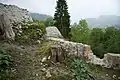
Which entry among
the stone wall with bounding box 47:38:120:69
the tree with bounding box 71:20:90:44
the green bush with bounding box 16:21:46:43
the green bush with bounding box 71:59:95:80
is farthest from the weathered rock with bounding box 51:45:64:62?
the tree with bounding box 71:20:90:44

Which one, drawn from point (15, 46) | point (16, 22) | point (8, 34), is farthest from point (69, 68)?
point (16, 22)

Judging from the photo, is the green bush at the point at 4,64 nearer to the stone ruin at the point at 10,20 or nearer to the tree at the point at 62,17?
the stone ruin at the point at 10,20

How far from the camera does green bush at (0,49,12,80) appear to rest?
5743 mm

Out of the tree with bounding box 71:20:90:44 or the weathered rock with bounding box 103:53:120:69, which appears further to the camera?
the tree with bounding box 71:20:90:44

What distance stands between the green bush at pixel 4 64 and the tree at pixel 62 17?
1821cm

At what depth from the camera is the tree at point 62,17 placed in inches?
976

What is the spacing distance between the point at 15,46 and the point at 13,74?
1976 millimetres

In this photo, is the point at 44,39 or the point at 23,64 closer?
the point at 23,64

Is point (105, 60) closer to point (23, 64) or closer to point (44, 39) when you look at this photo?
point (44, 39)

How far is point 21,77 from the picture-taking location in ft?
19.5

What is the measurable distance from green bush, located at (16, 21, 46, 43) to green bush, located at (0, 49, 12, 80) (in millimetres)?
1992

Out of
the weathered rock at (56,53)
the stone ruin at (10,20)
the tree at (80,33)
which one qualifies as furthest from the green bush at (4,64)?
the tree at (80,33)

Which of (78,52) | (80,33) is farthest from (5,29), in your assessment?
(80,33)

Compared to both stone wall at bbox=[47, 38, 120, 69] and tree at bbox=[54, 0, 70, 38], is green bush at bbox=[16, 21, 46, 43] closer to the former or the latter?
stone wall at bbox=[47, 38, 120, 69]
